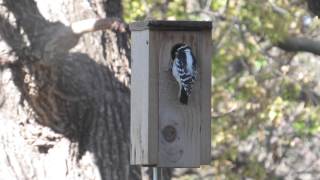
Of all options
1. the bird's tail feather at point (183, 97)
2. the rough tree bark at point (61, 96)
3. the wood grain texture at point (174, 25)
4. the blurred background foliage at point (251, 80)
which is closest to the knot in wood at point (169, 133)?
the bird's tail feather at point (183, 97)

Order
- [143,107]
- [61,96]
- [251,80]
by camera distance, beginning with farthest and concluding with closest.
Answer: [251,80]
[61,96]
[143,107]

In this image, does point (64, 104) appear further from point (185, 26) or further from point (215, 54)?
point (215, 54)

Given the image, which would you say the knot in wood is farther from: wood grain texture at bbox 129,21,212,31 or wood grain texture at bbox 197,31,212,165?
wood grain texture at bbox 129,21,212,31

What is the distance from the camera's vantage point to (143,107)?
159 inches

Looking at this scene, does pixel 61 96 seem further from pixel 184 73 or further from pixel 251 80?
pixel 251 80

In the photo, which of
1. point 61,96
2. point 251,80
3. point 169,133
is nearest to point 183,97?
point 169,133

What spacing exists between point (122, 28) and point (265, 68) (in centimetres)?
460

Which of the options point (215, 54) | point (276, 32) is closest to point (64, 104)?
point (276, 32)

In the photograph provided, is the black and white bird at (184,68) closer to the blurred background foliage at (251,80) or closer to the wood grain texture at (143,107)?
the wood grain texture at (143,107)

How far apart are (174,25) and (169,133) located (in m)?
0.50

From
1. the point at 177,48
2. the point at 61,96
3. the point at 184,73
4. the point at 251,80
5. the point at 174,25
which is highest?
the point at 174,25

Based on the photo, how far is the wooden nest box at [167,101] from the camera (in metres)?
4.02

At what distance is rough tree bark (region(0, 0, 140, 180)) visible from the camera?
5.37 metres

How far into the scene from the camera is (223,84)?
10102 millimetres
